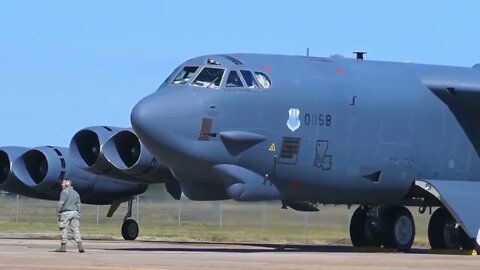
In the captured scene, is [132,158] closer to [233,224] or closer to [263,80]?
[233,224]

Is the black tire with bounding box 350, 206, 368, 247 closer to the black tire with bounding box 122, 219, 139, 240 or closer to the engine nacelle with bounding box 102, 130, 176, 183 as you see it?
the engine nacelle with bounding box 102, 130, 176, 183

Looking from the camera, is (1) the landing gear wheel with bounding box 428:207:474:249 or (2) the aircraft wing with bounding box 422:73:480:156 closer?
(2) the aircraft wing with bounding box 422:73:480:156

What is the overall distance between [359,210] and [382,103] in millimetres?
4740

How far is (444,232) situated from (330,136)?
4801 millimetres

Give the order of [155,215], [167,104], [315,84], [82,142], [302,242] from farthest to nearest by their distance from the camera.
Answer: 1. [155,215]
2. [302,242]
3. [82,142]
4. [315,84]
5. [167,104]

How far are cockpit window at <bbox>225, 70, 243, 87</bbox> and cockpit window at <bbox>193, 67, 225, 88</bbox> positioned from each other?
0.18 metres

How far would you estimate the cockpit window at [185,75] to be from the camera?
28188 mm

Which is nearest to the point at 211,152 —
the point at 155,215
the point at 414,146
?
the point at 414,146

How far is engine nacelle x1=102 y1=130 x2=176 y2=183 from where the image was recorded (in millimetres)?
34559

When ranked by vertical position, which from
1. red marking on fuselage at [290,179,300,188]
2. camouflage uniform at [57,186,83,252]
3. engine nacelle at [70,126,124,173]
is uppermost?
engine nacelle at [70,126,124,173]

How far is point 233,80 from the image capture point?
28.2m

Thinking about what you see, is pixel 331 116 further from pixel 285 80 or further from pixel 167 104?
pixel 167 104

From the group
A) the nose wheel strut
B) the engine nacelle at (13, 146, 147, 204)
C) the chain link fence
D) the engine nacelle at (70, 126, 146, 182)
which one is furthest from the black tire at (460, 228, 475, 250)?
the nose wheel strut

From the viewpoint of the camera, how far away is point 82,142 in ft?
119
